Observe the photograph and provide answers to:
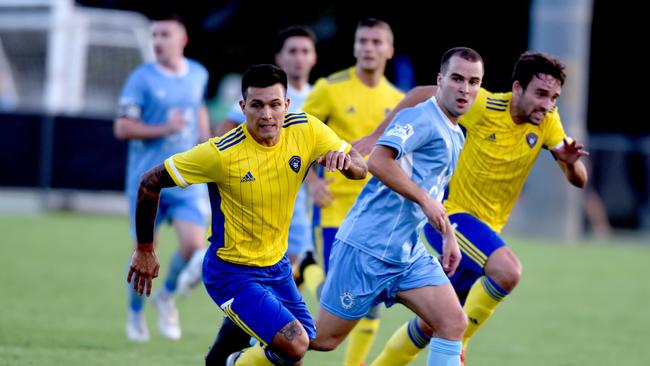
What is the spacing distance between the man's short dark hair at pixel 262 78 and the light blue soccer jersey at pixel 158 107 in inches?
137

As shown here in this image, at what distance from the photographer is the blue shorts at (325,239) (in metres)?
8.94

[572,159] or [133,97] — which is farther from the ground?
[133,97]

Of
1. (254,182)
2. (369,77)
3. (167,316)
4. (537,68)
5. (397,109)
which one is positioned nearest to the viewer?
(254,182)

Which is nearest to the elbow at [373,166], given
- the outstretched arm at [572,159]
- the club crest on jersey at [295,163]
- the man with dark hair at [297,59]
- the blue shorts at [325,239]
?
the club crest on jersey at [295,163]

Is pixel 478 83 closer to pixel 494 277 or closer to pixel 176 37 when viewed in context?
pixel 494 277

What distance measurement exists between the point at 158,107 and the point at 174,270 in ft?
4.60

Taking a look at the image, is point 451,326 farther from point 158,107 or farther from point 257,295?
point 158,107

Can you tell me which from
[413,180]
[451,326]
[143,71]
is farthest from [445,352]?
[143,71]

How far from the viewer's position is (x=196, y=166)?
651 cm

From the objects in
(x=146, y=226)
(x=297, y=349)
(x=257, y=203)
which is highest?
(x=257, y=203)

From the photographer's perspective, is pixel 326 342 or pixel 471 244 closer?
pixel 326 342

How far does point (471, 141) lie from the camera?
809 centimetres

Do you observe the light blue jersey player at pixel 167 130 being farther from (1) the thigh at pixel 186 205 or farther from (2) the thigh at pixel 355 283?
(2) the thigh at pixel 355 283

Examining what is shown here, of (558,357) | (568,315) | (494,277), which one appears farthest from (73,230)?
(494,277)
